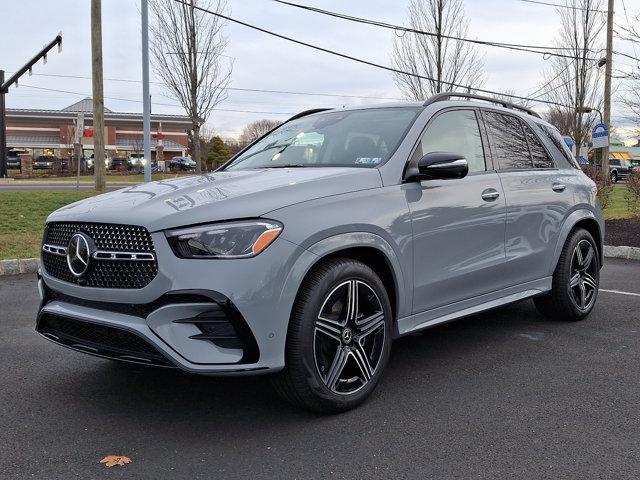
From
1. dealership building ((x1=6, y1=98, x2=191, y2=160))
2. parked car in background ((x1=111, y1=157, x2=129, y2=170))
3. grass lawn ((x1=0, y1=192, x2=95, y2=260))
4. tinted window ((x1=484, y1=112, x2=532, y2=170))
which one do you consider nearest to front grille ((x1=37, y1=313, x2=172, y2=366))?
tinted window ((x1=484, y1=112, x2=532, y2=170))

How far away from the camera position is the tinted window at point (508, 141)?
471 centimetres

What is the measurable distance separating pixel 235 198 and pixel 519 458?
1.83 m

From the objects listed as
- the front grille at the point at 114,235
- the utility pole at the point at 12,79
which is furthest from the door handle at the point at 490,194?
the utility pole at the point at 12,79

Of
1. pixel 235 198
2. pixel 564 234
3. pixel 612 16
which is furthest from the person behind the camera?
pixel 612 16

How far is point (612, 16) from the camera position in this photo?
822 inches

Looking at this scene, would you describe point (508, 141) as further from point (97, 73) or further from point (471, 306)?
point (97, 73)

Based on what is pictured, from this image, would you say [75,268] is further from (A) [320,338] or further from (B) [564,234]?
(B) [564,234]

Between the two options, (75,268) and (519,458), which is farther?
(75,268)

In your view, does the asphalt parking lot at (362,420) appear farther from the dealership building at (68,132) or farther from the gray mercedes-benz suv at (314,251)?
the dealership building at (68,132)

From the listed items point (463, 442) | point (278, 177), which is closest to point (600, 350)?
point (463, 442)

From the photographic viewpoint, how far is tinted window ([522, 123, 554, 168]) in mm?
5094

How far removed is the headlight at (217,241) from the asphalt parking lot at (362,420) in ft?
3.10

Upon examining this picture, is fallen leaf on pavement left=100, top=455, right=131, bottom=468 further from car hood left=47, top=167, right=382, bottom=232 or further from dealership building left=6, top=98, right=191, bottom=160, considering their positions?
dealership building left=6, top=98, right=191, bottom=160

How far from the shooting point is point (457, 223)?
158 inches
